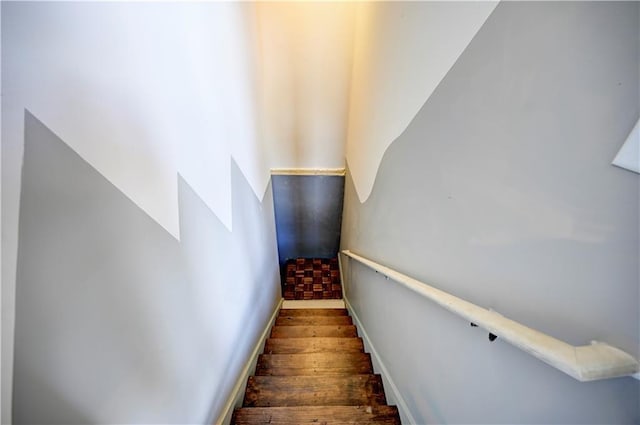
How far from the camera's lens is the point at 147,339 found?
29.3 inches

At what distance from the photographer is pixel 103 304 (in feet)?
1.95

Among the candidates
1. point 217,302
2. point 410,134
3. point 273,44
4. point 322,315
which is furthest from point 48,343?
point 273,44

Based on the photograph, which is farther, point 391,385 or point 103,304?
point 391,385

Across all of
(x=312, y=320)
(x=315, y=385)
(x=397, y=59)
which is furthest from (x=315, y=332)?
(x=397, y=59)

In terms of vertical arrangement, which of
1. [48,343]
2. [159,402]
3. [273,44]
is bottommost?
[159,402]

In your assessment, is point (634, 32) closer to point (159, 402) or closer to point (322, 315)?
point (159, 402)

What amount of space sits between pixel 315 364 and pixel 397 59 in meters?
1.94

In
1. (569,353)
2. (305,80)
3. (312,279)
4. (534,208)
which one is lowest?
(312,279)

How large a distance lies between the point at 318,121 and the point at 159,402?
2.98 m

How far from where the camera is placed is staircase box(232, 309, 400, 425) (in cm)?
132

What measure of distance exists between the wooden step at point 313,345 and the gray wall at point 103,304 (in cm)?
98

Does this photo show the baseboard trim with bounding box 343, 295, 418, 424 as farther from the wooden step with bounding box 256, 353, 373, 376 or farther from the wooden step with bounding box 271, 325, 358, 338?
the wooden step with bounding box 271, 325, 358, 338

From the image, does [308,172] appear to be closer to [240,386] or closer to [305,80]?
[305,80]

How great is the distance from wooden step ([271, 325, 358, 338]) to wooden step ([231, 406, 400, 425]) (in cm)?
100
